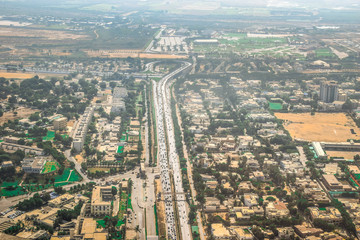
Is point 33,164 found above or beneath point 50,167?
above

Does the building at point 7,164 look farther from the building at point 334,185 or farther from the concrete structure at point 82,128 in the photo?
the building at point 334,185

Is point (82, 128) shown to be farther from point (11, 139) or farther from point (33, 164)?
point (33, 164)

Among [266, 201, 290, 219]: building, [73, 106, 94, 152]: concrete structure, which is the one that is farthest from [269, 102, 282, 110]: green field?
[266, 201, 290, 219]: building

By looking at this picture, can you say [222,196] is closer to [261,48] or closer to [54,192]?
[54,192]

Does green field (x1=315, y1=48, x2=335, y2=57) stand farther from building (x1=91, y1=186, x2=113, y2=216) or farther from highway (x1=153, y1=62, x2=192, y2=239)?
building (x1=91, y1=186, x2=113, y2=216)

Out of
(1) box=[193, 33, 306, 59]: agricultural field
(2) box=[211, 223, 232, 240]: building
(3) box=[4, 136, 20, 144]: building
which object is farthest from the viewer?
(1) box=[193, 33, 306, 59]: agricultural field

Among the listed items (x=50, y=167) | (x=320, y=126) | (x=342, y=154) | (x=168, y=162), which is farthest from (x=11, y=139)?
(x=320, y=126)

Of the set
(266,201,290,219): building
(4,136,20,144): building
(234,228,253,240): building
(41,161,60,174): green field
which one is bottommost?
(234,228,253,240): building
